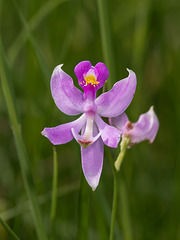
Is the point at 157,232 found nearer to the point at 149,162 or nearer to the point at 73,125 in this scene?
the point at 149,162

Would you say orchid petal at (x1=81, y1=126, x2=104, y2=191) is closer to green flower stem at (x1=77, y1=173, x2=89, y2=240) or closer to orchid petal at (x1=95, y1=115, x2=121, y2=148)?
orchid petal at (x1=95, y1=115, x2=121, y2=148)

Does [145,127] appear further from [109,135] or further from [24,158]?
[24,158]

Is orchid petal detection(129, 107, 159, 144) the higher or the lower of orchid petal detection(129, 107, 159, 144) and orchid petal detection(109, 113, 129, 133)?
the lower

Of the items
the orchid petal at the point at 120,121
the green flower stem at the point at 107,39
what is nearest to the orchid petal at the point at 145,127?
the orchid petal at the point at 120,121

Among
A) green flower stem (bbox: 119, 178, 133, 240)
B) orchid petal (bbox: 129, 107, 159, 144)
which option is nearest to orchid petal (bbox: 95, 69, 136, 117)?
orchid petal (bbox: 129, 107, 159, 144)

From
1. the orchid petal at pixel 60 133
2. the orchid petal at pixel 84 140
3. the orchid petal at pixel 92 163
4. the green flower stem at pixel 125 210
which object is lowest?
the green flower stem at pixel 125 210

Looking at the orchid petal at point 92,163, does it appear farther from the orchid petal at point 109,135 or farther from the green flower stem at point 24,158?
the green flower stem at point 24,158
